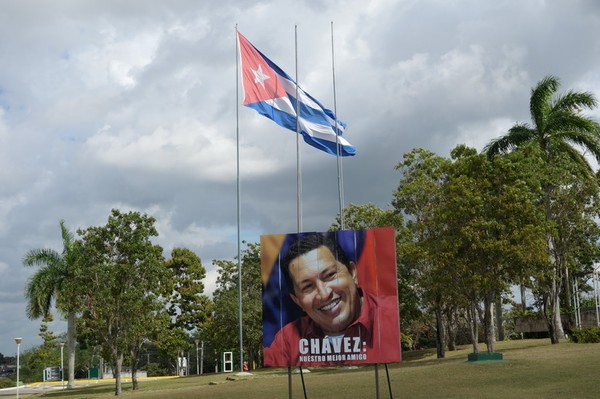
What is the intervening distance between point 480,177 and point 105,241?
20810 mm

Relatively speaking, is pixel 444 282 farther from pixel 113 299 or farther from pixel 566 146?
pixel 113 299

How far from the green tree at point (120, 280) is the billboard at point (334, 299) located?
20.5 meters

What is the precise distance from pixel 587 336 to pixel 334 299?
858 inches

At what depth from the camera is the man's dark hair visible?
20.0 m

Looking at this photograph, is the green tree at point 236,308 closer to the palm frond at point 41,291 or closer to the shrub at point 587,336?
the palm frond at point 41,291

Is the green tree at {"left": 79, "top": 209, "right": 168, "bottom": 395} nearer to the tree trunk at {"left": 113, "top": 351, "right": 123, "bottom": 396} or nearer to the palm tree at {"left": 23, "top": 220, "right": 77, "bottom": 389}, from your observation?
the tree trunk at {"left": 113, "top": 351, "right": 123, "bottom": 396}

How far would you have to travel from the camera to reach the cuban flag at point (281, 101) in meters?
35.9

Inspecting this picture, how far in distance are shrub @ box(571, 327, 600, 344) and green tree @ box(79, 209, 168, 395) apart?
22729 mm

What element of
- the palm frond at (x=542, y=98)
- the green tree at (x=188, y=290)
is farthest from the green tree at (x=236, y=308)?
the palm frond at (x=542, y=98)

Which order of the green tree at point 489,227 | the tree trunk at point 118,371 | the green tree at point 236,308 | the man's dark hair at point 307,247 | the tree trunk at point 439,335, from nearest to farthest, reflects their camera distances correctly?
the man's dark hair at point 307,247 → the green tree at point 489,227 → the tree trunk at point 118,371 → the tree trunk at point 439,335 → the green tree at point 236,308

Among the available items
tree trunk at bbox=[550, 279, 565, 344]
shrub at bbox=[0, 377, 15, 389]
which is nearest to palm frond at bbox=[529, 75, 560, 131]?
tree trunk at bbox=[550, 279, 565, 344]

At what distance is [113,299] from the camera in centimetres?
3931

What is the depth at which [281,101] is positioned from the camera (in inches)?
1458

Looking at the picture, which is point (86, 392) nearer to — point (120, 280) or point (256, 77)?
point (120, 280)
